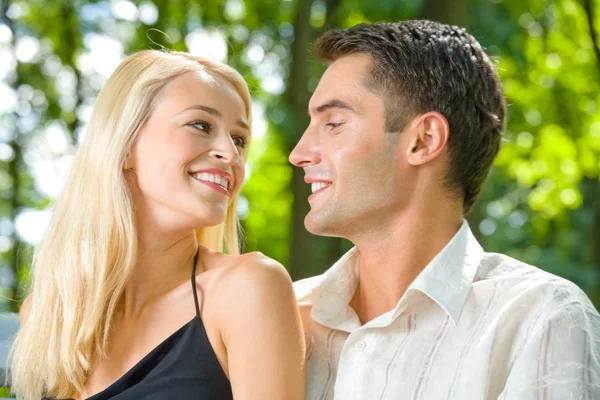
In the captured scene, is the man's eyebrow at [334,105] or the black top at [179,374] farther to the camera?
the man's eyebrow at [334,105]

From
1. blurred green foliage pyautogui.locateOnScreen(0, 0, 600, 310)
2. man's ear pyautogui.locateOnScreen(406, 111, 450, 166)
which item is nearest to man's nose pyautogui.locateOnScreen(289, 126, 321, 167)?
man's ear pyautogui.locateOnScreen(406, 111, 450, 166)

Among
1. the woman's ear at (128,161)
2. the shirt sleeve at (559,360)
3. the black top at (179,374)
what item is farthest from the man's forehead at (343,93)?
the shirt sleeve at (559,360)

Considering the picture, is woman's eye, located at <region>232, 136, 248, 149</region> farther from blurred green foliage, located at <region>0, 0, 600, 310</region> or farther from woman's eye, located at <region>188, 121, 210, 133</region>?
blurred green foliage, located at <region>0, 0, 600, 310</region>

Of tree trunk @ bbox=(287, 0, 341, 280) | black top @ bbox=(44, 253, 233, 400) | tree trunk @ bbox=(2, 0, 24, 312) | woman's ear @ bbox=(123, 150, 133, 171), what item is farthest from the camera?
tree trunk @ bbox=(2, 0, 24, 312)

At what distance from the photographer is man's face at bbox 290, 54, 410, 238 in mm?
2396

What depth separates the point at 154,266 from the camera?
2.63 metres

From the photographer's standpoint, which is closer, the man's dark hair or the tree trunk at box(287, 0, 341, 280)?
the man's dark hair

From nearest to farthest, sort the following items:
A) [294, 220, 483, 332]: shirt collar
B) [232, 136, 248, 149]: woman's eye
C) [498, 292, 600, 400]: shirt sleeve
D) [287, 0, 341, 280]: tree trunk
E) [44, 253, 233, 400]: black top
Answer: [498, 292, 600, 400]: shirt sleeve, [294, 220, 483, 332]: shirt collar, [44, 253, 233, 400]: black top, [232, 136, 248, 149]: woman's eye, [287, 0, 341, 280]: tree trunk

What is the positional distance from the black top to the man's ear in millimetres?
785

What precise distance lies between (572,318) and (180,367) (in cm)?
108

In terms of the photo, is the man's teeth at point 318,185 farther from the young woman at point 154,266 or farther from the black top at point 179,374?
the black top at point 179,374

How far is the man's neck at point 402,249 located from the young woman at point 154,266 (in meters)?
0.26

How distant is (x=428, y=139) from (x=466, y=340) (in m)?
0.62

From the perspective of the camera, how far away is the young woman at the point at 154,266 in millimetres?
2371
